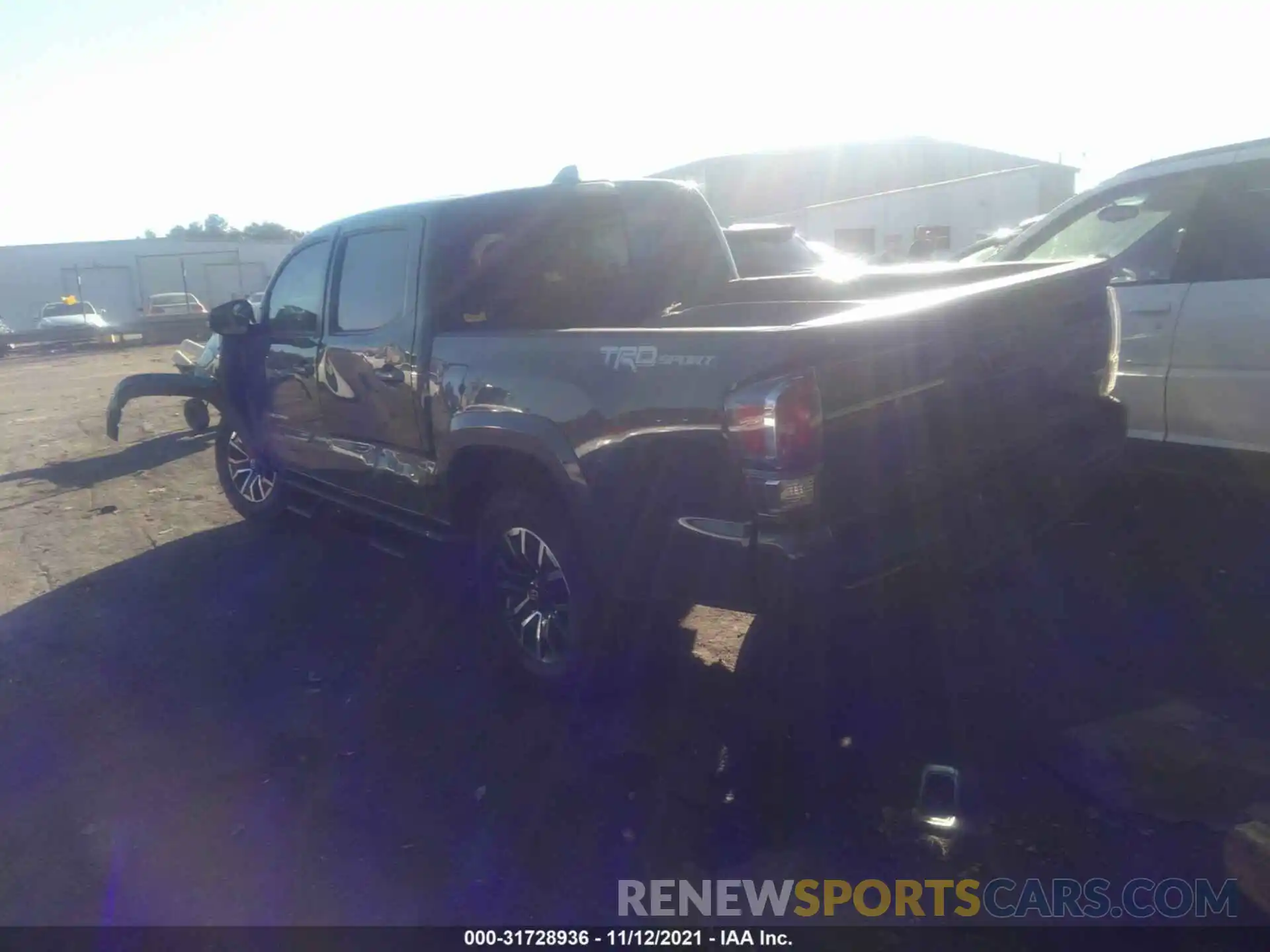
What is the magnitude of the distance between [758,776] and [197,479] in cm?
733

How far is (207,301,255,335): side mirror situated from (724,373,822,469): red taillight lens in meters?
4.32

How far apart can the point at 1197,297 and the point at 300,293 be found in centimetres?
496

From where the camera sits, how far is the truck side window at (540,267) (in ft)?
15.5

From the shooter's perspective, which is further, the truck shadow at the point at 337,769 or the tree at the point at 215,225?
the tree at the point at 215,225

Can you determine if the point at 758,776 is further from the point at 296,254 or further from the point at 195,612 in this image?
the point at 296,254

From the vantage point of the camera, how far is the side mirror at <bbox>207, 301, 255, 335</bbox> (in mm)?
6336

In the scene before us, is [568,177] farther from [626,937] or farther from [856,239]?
[856,239]

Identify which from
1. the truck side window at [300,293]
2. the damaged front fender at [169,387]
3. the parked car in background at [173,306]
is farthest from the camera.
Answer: the parked car in background at [173,306]

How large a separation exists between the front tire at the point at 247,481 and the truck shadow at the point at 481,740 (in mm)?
1306

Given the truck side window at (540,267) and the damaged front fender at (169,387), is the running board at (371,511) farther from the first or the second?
the damaged front fender at (169,387)

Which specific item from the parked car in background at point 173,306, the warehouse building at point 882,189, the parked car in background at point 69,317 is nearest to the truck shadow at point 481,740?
the warehouse building at point 882,189

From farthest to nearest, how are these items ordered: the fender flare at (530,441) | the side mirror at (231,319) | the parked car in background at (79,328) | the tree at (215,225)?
the tree at (215,225) → the parked car in background at (79,328) → the side mirror at (231,319) → the fender flare at (530,441)

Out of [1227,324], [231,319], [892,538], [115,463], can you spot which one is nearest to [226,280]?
[115,463]

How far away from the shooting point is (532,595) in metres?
4.41
